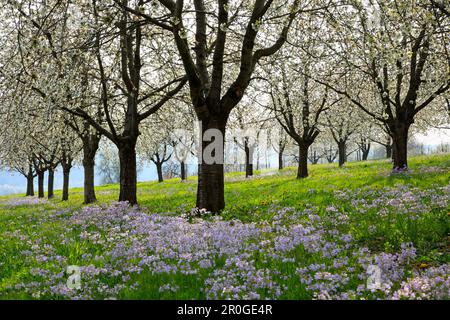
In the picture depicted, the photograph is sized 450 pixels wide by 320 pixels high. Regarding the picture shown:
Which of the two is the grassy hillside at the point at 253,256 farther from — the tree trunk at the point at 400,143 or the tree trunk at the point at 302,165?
the tree trunk at the point at 302,165

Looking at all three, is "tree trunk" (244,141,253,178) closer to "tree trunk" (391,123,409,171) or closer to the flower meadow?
"tree trunk" (391,123,409,171)

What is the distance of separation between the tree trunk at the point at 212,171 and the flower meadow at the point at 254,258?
1404mm

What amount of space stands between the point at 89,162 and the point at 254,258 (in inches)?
775

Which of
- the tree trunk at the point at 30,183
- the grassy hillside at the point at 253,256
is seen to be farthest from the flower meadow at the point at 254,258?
the tree trunk at the point at 30,183

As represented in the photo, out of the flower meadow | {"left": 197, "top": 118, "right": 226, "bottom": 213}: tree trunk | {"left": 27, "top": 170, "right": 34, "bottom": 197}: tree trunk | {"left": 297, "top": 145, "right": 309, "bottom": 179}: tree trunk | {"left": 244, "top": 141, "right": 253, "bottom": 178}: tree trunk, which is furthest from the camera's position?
{"left": 27, "top": 170, "right": 34, "bottom": 197}: tree trunk

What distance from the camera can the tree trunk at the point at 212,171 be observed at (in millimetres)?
12289

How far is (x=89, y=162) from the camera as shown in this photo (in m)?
24.2

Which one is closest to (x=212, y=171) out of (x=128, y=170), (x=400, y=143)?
(x=128, y=170)

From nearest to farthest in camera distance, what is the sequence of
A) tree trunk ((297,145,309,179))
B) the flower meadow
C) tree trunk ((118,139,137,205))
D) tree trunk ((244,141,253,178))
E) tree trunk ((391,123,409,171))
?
the flower meadow
tree trunk ((118,139,137,205))
tree trunk ((391,123,409,171))
tree trunk ((297,145,309,179))
tree trunk ((244,141,253,178))

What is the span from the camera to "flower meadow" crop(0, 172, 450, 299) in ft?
17.5

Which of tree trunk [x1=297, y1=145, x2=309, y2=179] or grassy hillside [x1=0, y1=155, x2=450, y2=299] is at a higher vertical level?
tree trunk [x1=297, y1=145, x2=309, y2=179]

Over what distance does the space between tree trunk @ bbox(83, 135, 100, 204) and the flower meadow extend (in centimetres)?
1314

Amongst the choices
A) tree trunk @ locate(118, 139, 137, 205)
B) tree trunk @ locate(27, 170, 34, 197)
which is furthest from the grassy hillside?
tree trunk @ locate(27, 170, 34, 197)

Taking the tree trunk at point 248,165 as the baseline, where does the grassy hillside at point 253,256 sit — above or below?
below
